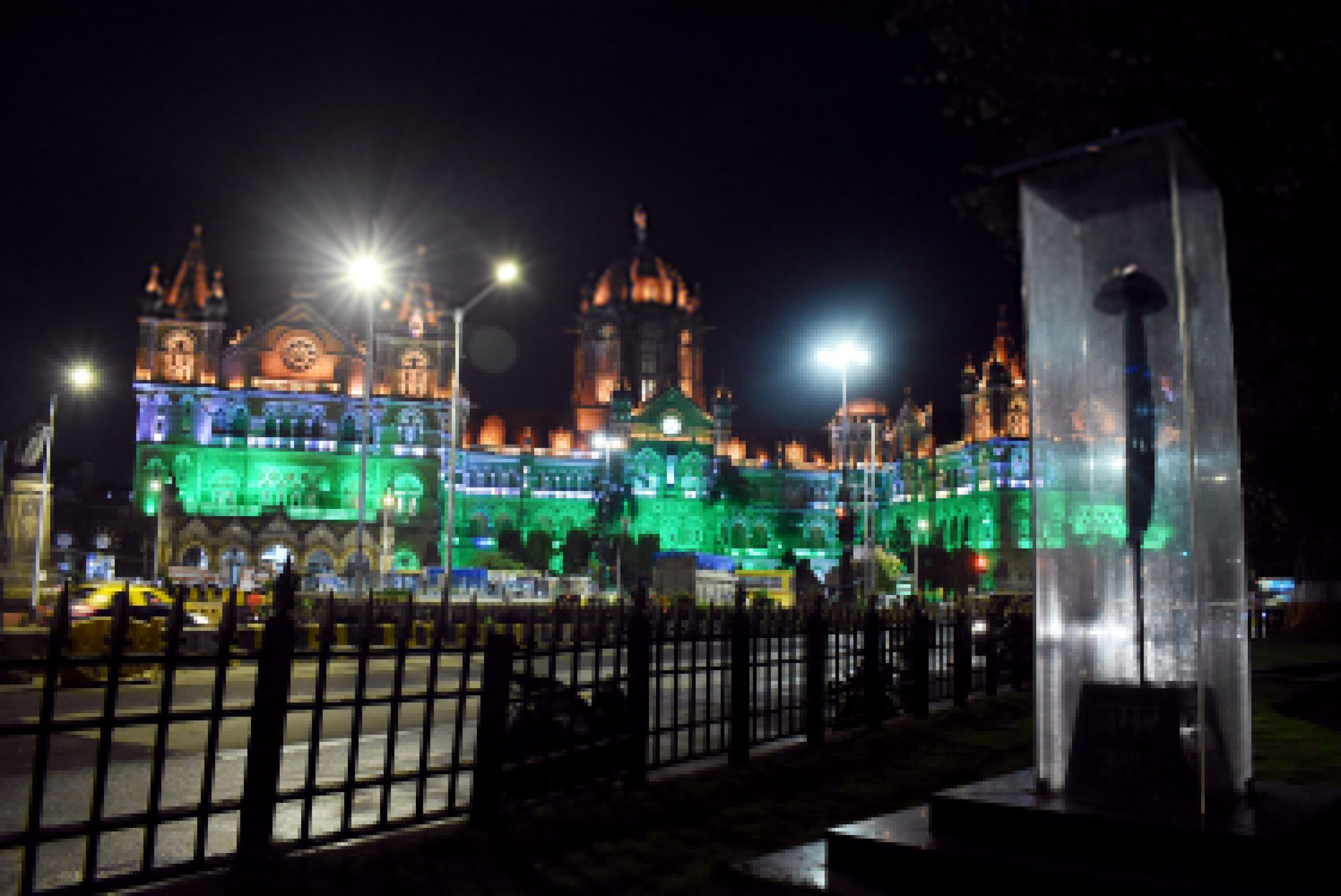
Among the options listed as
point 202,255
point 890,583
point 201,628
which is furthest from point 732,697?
point 202,255

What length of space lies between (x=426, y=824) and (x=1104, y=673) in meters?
4.61

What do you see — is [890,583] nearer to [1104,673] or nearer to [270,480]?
[270,480]

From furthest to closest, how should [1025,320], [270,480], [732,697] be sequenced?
[270,480] → [732,697] → [1025,320]

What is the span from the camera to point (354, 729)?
644 centimetres

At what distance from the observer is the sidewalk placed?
6004mm

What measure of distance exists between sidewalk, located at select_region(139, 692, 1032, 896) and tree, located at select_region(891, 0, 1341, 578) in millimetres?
5195

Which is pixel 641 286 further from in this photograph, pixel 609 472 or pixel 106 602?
pixel 106 602

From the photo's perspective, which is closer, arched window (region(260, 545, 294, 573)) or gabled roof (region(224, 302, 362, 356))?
arched window (region(260, 545, 294, 573))

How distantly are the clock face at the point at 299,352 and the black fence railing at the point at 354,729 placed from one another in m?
62.6

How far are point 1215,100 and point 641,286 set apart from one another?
91083mm

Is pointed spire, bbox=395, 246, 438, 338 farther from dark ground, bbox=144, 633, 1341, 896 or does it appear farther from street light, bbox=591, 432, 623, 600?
dark ground, bbox=144, 633, 1341, 896

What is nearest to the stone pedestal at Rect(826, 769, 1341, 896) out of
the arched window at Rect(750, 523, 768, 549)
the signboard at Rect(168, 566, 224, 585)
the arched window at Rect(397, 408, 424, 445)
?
the signboard at Rect(168, 566, 224, 585)

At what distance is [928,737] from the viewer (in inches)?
479

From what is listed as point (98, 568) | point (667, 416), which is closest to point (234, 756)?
point (98, 568)
